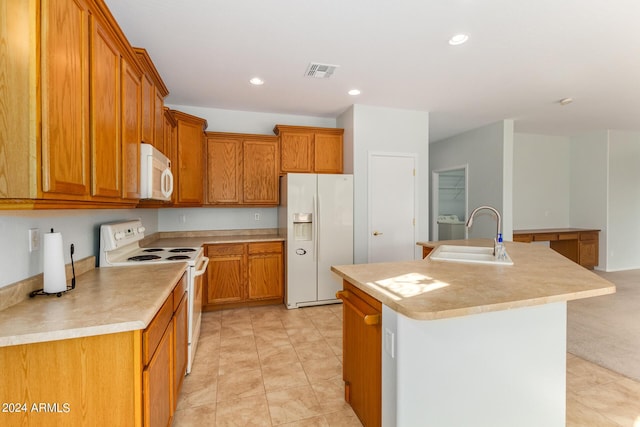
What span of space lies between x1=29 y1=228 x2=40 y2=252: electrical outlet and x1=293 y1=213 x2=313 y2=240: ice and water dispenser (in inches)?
100

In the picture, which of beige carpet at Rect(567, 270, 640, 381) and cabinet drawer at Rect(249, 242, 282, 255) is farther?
cabinet drawer at Rect(249, 242, 282, 255)

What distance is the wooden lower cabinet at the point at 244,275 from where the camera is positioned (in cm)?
371

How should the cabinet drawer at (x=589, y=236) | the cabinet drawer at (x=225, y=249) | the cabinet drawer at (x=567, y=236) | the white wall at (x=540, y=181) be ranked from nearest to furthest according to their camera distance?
1. the cabinet drawer at (x=225, y=249)
2. the cabinet drawer at (x=567, y=236)
3. the cabinet drawer at (x=589, y=236)
4. the white wall at (x=540, y=181)

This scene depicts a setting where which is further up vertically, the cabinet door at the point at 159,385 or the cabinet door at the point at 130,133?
the cabinet door at the point at 130,133

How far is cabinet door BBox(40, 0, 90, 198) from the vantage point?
3.51ft

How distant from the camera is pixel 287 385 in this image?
2230mm

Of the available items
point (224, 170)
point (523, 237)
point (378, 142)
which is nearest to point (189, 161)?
point (224, 170)

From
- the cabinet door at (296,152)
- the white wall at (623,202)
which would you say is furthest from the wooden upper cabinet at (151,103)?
the white wall at (623,202)

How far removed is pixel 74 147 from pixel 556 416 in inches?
107

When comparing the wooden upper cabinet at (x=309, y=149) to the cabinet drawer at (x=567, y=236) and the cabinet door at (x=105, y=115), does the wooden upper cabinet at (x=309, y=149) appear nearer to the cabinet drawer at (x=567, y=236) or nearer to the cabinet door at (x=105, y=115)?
the cabinet door at (x=105, y=115)

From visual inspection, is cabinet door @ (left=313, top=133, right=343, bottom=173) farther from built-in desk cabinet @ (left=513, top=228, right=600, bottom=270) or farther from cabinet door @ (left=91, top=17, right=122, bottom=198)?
built-in desk cabinet @ (left=513, top=228, right=600, bottom=270)

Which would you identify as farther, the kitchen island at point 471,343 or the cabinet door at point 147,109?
the cabinet door at point 147,109

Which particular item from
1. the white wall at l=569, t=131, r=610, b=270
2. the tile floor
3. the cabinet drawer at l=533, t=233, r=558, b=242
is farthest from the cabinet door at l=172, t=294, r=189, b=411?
the white wall at l=569, t=131, r=610, b=270

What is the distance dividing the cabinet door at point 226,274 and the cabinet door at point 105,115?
6.89 ft
